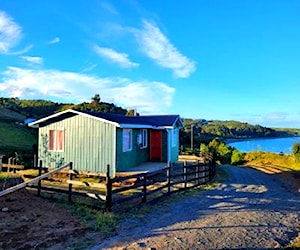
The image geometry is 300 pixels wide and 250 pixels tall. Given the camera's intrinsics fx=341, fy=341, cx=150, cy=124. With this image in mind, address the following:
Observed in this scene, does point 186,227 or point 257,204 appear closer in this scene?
point 186,227

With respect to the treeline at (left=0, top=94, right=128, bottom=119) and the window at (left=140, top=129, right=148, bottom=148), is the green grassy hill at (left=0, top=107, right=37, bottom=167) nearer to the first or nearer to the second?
the window at (left=140, top=129, right=148, bottom=148)

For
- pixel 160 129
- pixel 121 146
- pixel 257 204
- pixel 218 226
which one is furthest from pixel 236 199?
pixel 160 129

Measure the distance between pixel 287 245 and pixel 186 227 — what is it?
2.49 m

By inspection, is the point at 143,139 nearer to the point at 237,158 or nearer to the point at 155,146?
the point at 155,146

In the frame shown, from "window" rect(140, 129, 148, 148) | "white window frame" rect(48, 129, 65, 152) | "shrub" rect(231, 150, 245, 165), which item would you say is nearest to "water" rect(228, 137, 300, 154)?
"shrub" rect(231, 150, 245, 165)

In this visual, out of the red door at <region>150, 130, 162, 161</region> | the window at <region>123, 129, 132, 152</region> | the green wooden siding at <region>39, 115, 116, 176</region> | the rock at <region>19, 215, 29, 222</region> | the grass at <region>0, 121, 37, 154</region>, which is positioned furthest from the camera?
the grass at <region>0, 121, 37, 154</region>

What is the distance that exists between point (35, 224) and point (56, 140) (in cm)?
1058

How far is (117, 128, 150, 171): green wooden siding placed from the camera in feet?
58.4

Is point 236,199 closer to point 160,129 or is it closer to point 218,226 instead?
point 218,226

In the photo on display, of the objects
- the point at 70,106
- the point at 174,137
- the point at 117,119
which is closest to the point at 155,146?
the point at 174,137

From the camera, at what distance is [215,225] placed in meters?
9.34

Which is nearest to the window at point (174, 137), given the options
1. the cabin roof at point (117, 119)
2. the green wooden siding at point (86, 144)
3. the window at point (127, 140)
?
the cabin roof at point (117, 119)

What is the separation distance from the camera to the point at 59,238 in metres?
7.99

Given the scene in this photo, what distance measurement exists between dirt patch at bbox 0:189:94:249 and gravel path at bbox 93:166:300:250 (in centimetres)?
110
